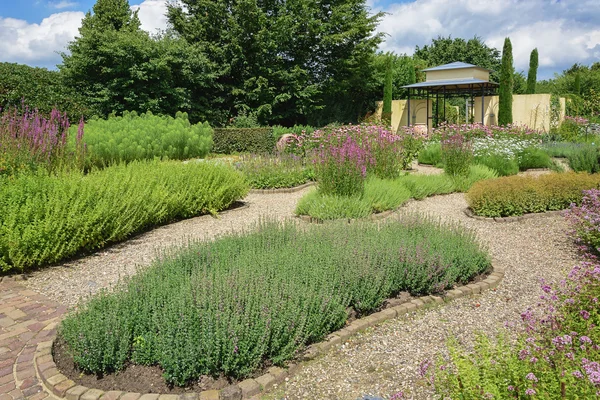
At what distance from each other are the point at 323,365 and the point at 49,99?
Result: 14.4m

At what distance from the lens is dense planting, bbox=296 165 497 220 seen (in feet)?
22.2

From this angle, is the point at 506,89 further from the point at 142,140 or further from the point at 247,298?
the point at 247,298

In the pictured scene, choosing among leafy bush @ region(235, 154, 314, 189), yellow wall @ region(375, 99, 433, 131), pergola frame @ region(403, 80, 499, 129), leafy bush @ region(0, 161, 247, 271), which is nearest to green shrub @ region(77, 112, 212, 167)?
leafy bush @ region(235, 154, 314, 189)

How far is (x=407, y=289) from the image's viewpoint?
13.5ft

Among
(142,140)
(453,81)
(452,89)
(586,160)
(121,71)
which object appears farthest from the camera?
(452,89)

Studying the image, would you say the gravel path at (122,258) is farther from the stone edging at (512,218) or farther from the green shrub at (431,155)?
the green shrub at (431,155)

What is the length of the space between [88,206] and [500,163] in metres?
9.30

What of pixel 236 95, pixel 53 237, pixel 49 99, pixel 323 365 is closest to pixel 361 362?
pixel 323 365

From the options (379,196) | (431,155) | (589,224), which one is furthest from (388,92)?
(589,224)

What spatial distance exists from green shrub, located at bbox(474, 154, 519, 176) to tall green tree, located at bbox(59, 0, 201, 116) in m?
12.3

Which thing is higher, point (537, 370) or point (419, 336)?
point (537, 370)

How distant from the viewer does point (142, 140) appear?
37.2ft

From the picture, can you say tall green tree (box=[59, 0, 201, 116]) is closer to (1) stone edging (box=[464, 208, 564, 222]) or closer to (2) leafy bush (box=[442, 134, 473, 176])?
(2) leafy bush (box=[442, 134, 473, 176])

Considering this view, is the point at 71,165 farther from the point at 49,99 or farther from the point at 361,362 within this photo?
the point at 49,99
